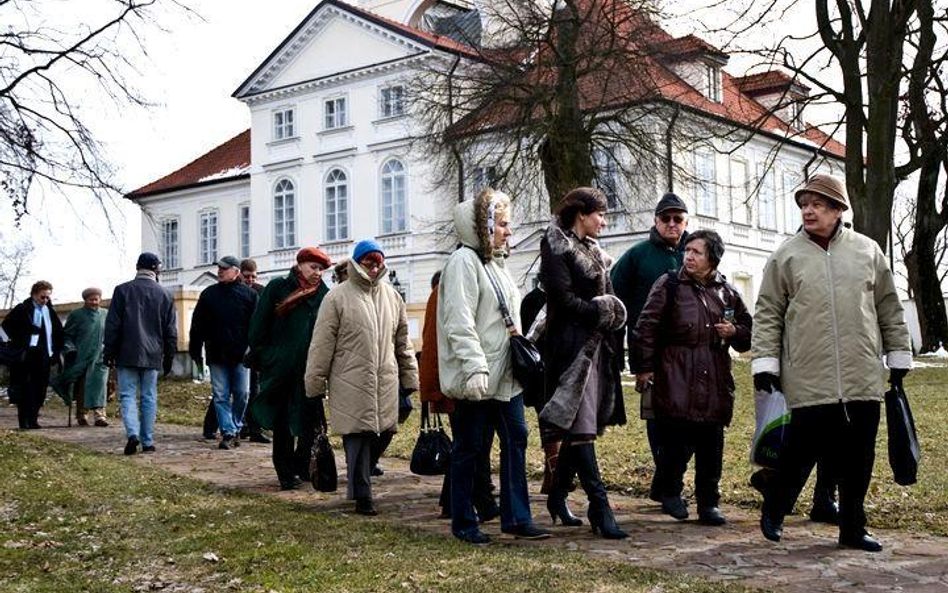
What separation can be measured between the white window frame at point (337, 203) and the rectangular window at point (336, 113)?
1.76 meters

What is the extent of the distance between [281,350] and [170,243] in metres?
49.8

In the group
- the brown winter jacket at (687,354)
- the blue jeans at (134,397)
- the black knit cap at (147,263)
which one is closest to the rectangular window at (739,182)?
the black knit cap at (147,263)

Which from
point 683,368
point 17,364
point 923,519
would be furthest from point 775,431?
point 17,364

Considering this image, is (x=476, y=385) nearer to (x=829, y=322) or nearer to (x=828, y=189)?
(x=829, y=322)

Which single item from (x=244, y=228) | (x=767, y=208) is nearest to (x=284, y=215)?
(x=244, y=228)

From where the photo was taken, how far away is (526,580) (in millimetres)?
6457

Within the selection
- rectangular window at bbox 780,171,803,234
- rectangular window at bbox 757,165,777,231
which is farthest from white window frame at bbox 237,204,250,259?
rectangular window at bbox 780,171,803,234

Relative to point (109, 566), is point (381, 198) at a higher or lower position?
higher

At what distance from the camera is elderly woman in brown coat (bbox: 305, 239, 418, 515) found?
29.9 ft

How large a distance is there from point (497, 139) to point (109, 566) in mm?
25652

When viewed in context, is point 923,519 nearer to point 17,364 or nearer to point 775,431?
point 775,431

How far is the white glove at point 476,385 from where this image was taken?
7.55m

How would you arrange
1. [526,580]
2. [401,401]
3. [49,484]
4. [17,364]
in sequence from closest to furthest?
[526,580] → [401,401] → [49,484] → [17,364]

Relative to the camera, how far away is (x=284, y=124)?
52594 millimetres
